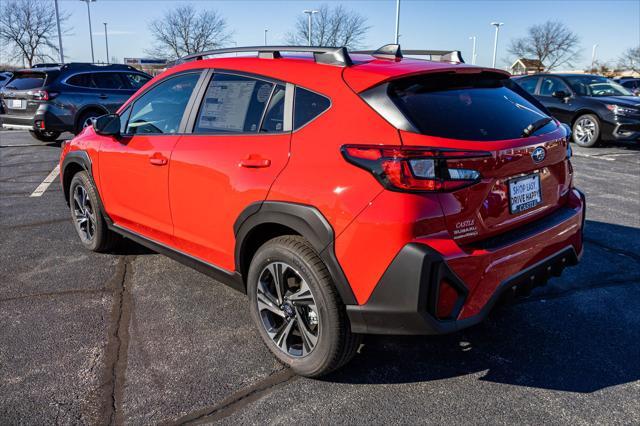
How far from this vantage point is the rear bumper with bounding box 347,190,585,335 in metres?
2.16

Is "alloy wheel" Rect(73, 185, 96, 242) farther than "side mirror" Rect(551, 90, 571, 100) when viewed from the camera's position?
No

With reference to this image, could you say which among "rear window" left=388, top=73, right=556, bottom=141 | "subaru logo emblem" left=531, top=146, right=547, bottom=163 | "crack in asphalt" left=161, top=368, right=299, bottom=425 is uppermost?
"rear window" left=388, top=73, right=556, bottom=141

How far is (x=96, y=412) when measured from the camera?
7.91 feet

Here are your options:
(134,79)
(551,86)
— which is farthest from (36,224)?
(551,86)

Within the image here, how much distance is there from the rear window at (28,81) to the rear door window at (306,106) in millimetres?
10283

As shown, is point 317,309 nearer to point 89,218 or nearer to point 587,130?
point 89,218

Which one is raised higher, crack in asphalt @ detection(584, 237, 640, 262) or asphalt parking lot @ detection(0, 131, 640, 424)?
crack in asphalt @ detection(584, 237, 640, 262)

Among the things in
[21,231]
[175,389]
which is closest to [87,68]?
[21,231]

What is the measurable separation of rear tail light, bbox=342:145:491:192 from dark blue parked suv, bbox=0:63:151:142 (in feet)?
32.2

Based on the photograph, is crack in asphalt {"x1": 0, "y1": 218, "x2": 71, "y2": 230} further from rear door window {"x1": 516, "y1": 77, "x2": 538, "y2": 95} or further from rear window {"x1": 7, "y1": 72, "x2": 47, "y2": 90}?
rear door window {"x1": 516, "y1": 77, "x2": 538, "y2": 95}

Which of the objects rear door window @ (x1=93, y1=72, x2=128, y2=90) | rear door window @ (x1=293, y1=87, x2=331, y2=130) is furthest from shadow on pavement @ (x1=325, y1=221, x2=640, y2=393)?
rear door window @ (x1=93, y1=72, x2=128, y2=90)

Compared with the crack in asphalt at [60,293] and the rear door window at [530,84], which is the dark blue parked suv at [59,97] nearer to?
the crack in asphalt at [60,293]

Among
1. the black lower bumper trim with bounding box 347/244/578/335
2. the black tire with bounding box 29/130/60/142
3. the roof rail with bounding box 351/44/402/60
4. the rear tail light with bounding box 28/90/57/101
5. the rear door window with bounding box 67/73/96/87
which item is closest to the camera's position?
the black lower bumper trim with bounding box 347/244/578/335

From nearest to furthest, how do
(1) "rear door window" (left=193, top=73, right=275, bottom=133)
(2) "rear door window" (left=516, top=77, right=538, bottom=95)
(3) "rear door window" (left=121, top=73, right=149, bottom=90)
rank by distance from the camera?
(1) "rear door window" (left=193, top=73, right=275, bottom=133), (3) "rear door window" (left=121, top=73, right=149, bottom=90), (2) "rear door window" (left=516, top=77, right=538, bottom=95)
